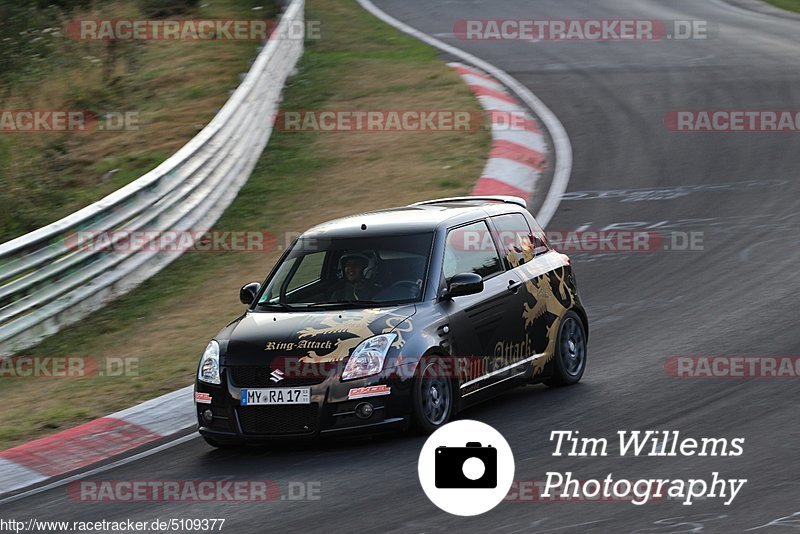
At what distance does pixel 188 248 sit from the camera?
15.2m

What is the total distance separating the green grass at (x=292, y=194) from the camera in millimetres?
10984

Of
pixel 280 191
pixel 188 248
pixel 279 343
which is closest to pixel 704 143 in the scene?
pixel 280 191

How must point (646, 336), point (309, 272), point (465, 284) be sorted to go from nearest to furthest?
1. point (465, 284)
2. point (309, 272)
3. point (646, 336)

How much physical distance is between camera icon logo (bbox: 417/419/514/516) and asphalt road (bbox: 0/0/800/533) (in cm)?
10

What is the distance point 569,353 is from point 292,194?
737 centimetres

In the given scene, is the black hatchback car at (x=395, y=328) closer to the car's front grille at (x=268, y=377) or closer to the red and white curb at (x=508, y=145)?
the car's front grille at (x=268, y=377)

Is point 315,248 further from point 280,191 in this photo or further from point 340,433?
point 280,191

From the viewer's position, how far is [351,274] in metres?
9.25

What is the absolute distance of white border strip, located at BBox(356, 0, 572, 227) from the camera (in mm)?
15648

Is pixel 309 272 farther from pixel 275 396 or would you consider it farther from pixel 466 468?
pixel 466 468

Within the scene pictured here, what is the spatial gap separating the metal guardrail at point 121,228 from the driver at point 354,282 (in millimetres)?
4283
